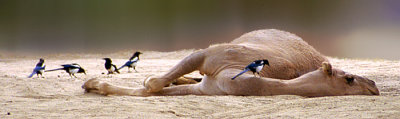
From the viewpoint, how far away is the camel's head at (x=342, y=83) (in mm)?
4023

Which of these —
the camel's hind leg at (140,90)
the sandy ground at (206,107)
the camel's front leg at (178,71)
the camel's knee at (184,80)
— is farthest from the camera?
the camel's knee at (184,80)

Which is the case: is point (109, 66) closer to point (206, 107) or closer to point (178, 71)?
point (178, 71)

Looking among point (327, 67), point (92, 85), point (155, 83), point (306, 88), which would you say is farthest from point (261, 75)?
point (92, 85)

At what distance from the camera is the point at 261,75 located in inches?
181

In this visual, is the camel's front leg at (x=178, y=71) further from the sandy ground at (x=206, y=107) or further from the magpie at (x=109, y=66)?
the magpie at (x=109, y=66)

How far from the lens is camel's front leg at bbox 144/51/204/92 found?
470 centimetres

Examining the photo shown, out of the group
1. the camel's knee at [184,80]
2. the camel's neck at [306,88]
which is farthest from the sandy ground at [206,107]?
the camel's knee at [184,80]

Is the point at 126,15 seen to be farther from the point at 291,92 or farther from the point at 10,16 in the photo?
the point at 291,92

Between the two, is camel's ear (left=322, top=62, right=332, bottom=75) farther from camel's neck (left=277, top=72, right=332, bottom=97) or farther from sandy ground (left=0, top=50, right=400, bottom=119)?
sandy ground (left=0, top=50, right=400, bottom=119)

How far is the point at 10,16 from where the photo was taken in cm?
1291

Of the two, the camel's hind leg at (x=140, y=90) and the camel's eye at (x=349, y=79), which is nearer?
the camel's eye at (x=349, y=79)

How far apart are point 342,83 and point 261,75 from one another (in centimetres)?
79

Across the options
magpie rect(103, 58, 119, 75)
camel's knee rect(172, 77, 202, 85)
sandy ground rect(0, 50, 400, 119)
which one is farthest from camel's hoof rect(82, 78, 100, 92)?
magpie rect(103, 58, 119, 75)

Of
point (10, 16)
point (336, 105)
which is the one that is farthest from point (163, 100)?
point (10, 16)
